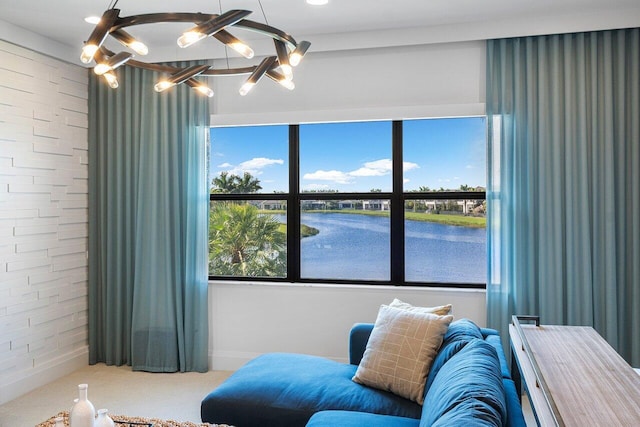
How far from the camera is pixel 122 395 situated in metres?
3.56

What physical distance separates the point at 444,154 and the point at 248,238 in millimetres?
1806

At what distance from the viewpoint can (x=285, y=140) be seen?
4.30 meters

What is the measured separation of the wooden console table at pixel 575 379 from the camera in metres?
1.44

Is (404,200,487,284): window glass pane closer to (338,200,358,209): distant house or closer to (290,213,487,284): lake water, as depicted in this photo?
(290,213,487,284): lake water

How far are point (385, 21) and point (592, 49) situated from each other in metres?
1.43

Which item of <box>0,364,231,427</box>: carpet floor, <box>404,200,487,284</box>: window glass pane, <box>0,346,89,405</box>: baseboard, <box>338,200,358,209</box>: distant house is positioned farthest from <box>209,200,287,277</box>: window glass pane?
<box>0,346,89,405</box>: baseboard

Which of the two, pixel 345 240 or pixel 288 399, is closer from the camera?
pixel 288 399

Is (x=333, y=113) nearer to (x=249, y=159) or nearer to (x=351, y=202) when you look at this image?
(x=351, y=202)

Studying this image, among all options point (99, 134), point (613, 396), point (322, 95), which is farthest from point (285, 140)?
point (613, 396)

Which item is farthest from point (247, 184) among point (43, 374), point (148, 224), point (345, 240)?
point (43, 374)

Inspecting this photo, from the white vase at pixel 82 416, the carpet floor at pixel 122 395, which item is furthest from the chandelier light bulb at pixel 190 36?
the carpet floor at pixel 122 395

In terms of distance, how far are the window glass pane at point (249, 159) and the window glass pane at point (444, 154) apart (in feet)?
3.46

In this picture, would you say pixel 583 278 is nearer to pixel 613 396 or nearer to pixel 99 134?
pixel 613 396

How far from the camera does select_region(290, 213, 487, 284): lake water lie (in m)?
3.93
